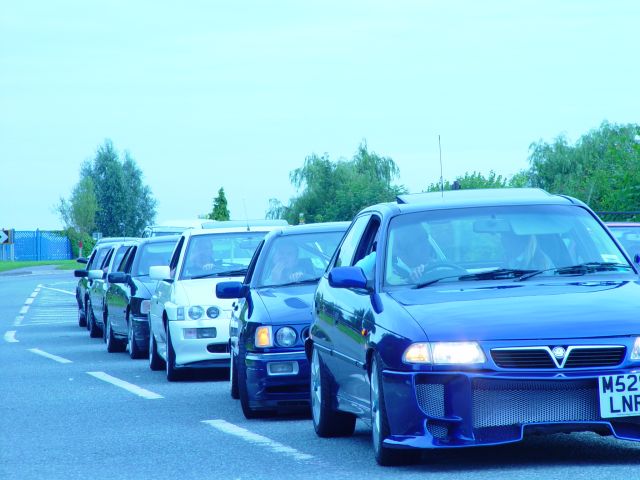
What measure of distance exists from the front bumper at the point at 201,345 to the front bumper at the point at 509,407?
8.14 m

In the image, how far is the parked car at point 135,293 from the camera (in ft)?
66.2

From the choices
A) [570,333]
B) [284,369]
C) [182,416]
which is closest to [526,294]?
[570,333]

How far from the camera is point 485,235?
9344 millimetres

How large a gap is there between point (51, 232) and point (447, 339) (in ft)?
403

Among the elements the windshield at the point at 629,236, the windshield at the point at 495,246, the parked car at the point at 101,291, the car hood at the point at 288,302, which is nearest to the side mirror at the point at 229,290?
the car hood at the point at 288,302

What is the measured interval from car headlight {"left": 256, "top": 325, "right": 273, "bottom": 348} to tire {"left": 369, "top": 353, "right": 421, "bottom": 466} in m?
3.33

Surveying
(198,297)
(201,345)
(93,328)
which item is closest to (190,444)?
(201,345)

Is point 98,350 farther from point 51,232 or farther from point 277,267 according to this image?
point 51,232

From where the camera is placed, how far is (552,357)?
7.85m

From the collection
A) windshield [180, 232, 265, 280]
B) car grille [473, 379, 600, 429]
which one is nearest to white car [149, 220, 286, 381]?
windshield [180, 232, 265, 280]

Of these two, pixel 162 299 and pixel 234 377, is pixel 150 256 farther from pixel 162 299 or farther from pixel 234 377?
pixel 234 377

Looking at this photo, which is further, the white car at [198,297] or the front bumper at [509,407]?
the white car at [198,297]

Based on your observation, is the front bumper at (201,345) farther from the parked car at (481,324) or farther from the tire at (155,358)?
the parked car at (481,324)

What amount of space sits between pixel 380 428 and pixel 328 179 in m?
84.2
